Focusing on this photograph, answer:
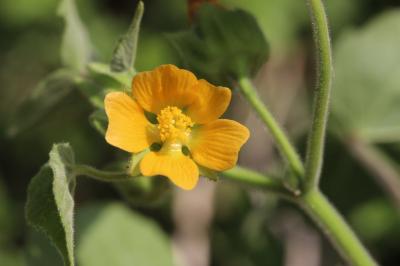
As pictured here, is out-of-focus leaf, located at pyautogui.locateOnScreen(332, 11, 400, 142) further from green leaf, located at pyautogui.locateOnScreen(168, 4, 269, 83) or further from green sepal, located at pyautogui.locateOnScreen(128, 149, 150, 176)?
green sepal, located at pyautogui.locateOnScreen(128, 149, 150, 176)

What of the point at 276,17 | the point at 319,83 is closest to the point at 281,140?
the point at 319,83

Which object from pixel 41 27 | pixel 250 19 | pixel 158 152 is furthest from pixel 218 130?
pixel 41 27

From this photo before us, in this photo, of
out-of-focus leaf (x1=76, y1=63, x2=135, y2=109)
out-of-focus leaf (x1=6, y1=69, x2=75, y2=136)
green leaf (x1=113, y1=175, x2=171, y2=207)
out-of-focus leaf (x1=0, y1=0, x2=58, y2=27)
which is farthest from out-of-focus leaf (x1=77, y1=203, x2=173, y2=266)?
out-of-focus leaf (x1=0, y1=0, x2=58, y2=27)

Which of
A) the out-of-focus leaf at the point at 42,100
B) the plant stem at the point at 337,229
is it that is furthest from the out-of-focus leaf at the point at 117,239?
the plant stem at the point at 337,229

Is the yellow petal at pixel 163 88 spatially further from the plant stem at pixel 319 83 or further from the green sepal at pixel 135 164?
the plant stem at pixel 319 83

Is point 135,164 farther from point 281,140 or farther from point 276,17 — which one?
point 276,17

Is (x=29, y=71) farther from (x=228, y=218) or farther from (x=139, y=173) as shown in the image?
(x=139, y=173)
